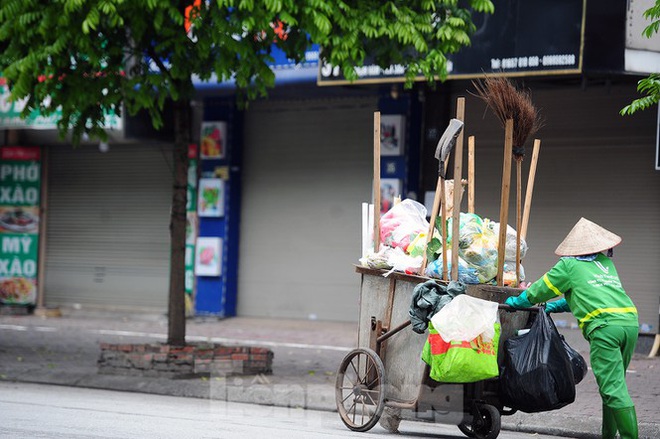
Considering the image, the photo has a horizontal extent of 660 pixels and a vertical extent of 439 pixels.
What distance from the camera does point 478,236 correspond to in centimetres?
745

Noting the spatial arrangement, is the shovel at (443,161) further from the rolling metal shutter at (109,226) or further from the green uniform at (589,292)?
the rolling metal shutter at (109,226)

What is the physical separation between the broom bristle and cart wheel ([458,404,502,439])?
182cm

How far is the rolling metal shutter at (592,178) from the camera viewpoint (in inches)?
549

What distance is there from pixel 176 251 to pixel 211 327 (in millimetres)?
5357

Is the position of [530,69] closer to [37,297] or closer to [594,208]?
[594,208]

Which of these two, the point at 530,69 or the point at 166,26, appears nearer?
the point at 166,26

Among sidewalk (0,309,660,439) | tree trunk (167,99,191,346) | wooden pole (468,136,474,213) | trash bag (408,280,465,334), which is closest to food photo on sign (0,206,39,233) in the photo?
sidewalk (0,309,660,439)

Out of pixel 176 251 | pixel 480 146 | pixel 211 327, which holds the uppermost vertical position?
pixel 480 146

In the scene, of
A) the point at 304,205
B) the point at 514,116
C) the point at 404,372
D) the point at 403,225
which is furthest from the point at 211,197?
the point at 514,116

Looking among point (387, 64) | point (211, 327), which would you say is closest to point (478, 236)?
point (387, 64)

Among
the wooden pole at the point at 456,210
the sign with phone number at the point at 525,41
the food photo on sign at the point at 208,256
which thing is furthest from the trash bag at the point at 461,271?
the food photo on sign at the point at 208,256

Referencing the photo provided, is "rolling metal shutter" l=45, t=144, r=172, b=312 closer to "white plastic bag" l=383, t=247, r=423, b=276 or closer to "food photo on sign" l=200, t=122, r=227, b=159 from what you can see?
"food photo on sign" l=200, t=122, r=227, b=159

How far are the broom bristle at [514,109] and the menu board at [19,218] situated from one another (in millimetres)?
13981

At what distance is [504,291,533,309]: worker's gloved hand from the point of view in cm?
684
